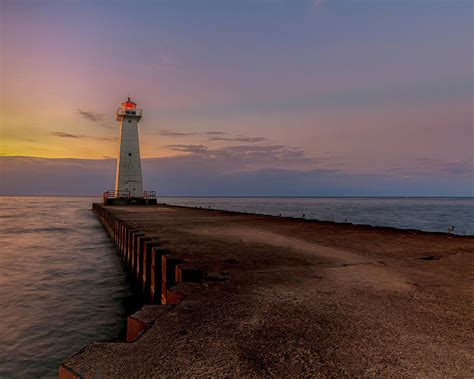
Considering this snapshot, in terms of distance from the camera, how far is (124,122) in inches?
1451

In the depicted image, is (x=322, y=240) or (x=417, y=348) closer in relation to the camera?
(x=417, y=348)

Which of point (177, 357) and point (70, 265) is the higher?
point (177, 357)

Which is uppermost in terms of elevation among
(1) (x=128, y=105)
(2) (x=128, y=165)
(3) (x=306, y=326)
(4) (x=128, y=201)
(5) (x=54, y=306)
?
(1) (x=128, y=105)

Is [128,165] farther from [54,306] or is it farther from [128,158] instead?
[54,306]

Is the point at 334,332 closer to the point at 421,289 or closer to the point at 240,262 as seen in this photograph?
the point at 421,289

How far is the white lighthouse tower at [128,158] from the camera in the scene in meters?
36.1

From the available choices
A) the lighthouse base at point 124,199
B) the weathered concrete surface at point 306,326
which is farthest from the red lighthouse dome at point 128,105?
the weathered concrete surface at point 306,326

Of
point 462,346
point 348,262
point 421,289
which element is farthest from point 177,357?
point 348,262

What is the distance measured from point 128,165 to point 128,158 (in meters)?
0.81

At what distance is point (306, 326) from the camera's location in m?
2.83

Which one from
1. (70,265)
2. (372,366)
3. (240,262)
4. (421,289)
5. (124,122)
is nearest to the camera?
(372,366)

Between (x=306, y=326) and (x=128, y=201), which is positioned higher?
(x=128, y=201)

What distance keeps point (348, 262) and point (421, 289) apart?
176cm

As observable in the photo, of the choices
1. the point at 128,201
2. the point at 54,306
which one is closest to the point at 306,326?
the point at 54,306
